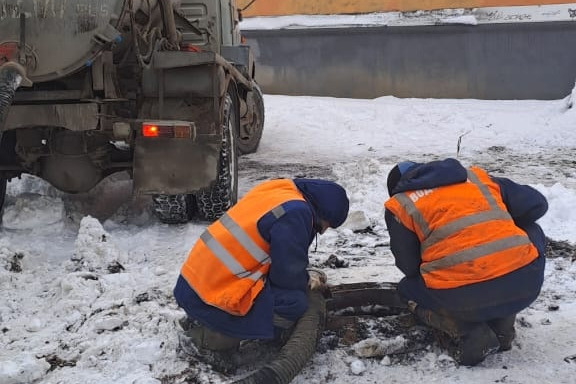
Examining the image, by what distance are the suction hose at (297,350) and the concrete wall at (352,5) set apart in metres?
10.6

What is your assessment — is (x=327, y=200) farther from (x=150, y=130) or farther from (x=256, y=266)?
(x=150, y=130)

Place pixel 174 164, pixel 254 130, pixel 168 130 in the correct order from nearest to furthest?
pixel 168 130
pixel 174 164
pixel 254 130

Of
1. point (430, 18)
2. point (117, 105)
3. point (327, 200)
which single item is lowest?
point (327, 200)

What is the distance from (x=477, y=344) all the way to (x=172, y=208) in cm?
311

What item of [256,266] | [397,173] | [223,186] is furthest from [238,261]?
[223,186]

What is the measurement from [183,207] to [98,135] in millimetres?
934

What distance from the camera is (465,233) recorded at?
3090mm

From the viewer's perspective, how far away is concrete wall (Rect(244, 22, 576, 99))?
12.6m

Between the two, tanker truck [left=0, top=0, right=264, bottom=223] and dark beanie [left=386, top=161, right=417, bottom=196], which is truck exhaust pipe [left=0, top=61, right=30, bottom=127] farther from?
dark beanie [left=386, top=161, right=417, bottom=196]

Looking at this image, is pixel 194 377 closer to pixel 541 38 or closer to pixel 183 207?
pixel 183 207

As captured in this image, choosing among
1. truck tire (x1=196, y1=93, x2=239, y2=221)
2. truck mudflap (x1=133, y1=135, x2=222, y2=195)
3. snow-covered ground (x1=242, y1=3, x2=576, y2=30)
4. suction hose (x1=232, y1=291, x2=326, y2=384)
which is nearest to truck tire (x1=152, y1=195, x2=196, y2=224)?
truck tire (x1=196, y1=93, x2=239, y2=221)

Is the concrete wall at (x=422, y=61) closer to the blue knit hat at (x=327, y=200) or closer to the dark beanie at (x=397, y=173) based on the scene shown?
the dark beanie at (x=397, y=173)

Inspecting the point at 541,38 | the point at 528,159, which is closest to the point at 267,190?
the point at 528,159

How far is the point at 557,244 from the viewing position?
480 centimetres
